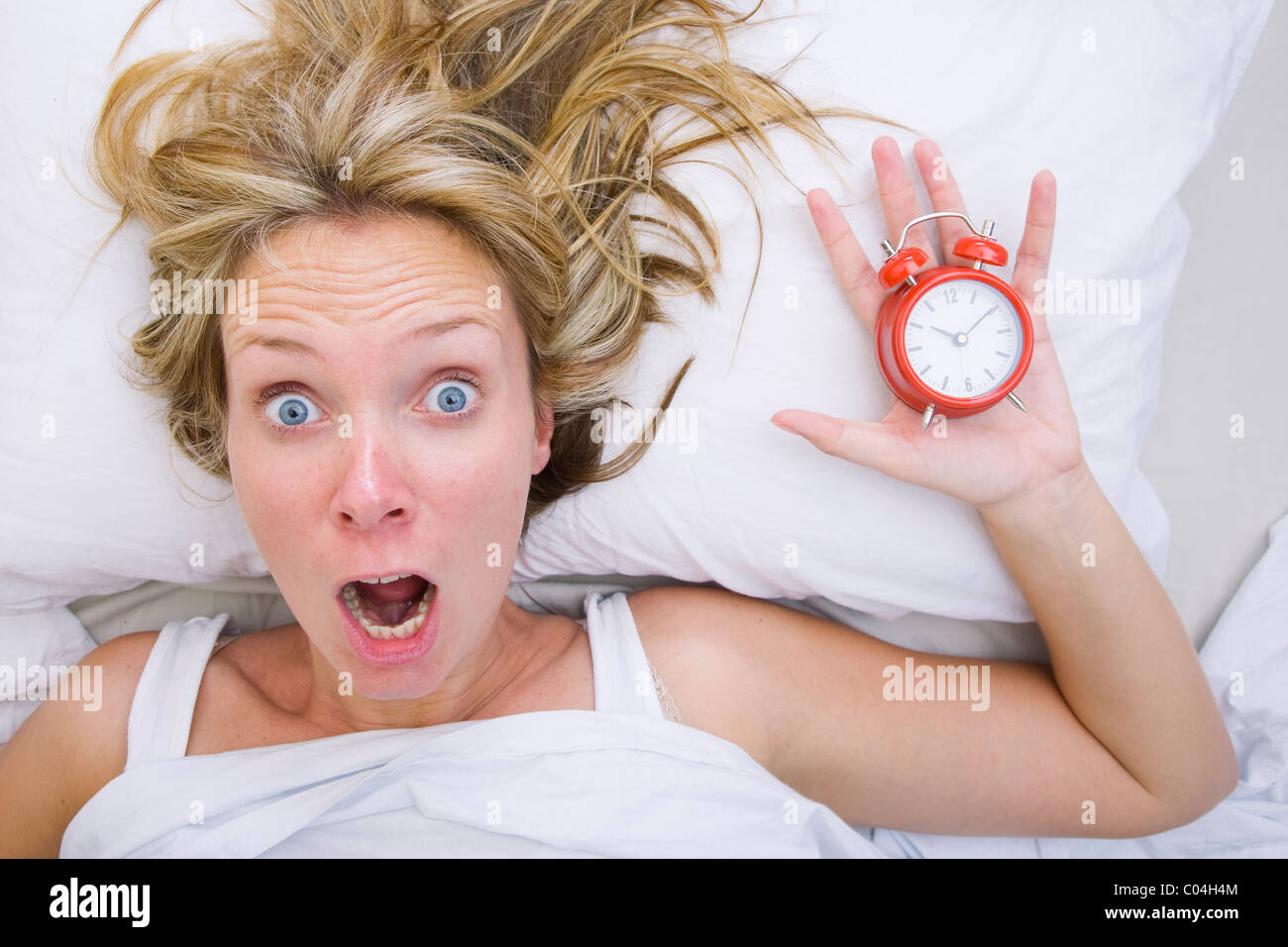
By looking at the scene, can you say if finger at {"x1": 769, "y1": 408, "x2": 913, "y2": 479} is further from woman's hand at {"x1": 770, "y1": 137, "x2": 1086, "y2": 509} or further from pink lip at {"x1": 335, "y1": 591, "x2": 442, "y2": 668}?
pink lip at {"x1": 335, "y1": 591, "x2": 442, "y2": 668}

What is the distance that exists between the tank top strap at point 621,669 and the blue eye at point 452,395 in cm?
46

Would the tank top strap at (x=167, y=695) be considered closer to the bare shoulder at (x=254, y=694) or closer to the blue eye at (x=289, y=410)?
the bare shoulder at (x=254, y=694)

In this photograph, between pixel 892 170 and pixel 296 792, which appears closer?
pixel 892 170

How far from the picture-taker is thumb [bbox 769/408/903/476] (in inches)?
45.6

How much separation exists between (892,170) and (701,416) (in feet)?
1.38

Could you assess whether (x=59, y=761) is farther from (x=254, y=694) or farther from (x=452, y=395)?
(x=452, y=395)

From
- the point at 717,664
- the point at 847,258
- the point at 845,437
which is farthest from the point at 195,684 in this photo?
the point at 847,258

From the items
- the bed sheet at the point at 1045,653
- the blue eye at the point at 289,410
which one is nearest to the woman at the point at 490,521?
the blue eye at the point at 289,410

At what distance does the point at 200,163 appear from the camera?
3.59ft

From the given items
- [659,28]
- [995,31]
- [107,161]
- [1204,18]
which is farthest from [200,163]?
[1204,18]

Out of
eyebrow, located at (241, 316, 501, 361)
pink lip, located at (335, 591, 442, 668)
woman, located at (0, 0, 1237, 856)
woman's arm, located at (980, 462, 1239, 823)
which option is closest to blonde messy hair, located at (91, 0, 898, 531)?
woman, located at (0, 0, 1237, 856)

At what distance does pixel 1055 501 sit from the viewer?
1177mm

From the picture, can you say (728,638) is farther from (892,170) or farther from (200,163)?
(200,163)

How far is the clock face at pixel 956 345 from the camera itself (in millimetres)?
1123
